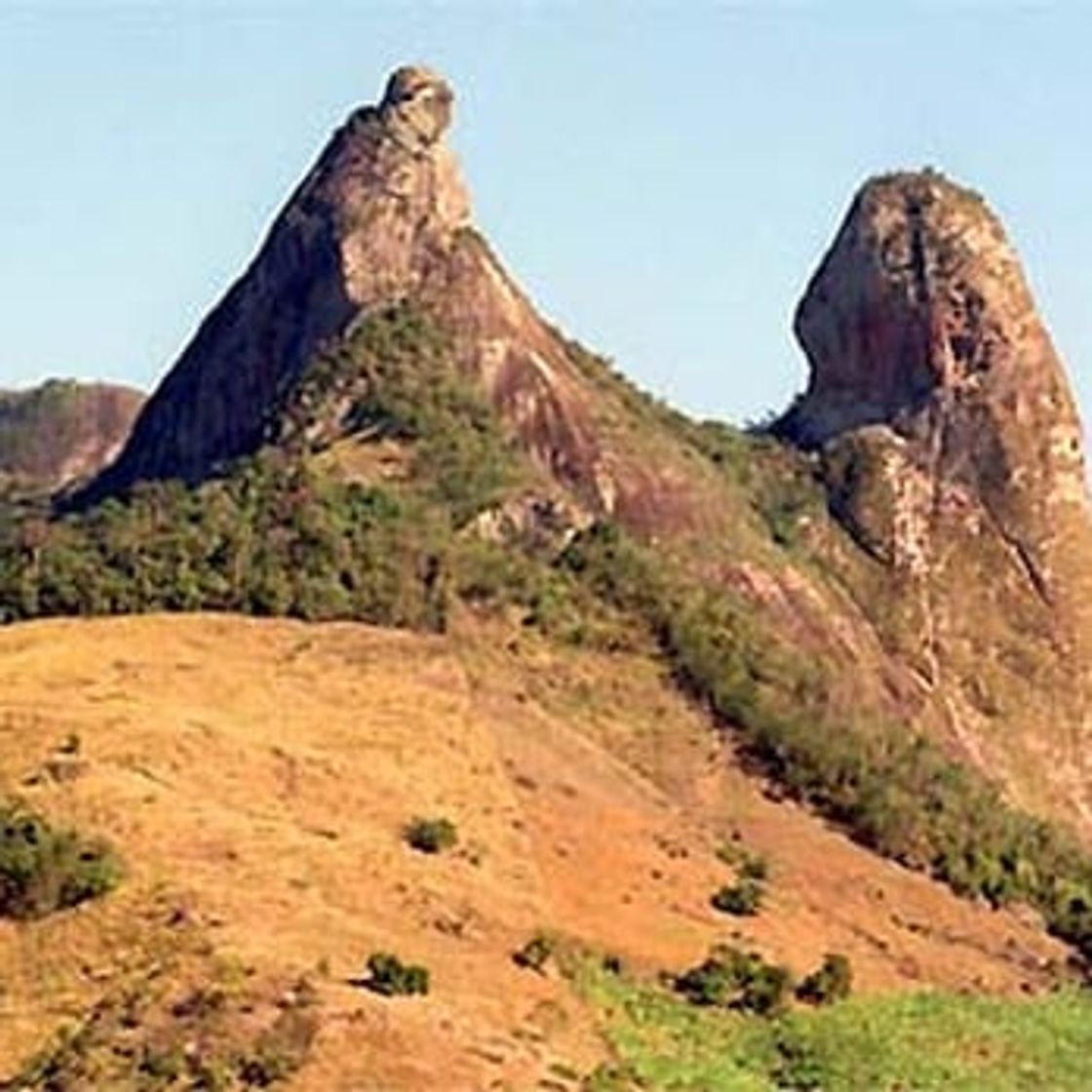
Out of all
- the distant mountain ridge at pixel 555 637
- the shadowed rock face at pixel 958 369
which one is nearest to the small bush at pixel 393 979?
the distant mountain ridge at pixel 555 637

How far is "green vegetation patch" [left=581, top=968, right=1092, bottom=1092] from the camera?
49719 millimetres

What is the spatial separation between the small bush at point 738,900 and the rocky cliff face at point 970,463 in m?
37.9

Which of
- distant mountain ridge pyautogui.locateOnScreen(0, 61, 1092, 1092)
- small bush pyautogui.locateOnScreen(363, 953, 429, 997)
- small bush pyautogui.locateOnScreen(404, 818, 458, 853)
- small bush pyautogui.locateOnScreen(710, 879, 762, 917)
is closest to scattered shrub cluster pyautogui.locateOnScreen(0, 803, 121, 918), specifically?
distant mountain ridge pyautogui.locateOnScreen(0, 61, 1092, 1092)

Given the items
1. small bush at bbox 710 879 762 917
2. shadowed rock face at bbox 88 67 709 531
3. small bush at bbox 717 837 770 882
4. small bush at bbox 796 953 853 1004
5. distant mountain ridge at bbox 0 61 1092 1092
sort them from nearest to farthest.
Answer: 1. distant mountain ridge at bbox 0 61 1092 1092
2. small bush at bbox 796 953 853 1004
3. small bush at bbox 710 879 762 917
4. small bush at bbox 717 837 770 882
5. shadowed rock face at bbox 88 67 709 531

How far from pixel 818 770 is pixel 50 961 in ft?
88.1

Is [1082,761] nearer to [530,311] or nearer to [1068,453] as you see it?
[1068,453]

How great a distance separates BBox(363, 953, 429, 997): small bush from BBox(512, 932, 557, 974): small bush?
4.06 meters

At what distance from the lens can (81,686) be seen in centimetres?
6072

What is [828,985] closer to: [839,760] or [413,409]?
[839,760]

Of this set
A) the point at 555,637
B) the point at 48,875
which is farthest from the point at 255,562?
the point at 48,875

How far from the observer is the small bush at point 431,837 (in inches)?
2199

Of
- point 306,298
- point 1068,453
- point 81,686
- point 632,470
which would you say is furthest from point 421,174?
point 81,686

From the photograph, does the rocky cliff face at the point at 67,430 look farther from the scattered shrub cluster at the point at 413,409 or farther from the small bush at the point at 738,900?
the small bush at the point at 738,900

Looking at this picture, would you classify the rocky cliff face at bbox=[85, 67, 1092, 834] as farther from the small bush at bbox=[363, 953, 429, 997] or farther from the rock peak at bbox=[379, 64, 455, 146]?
the small bush at bbox=[363, 953, 429, 997]
